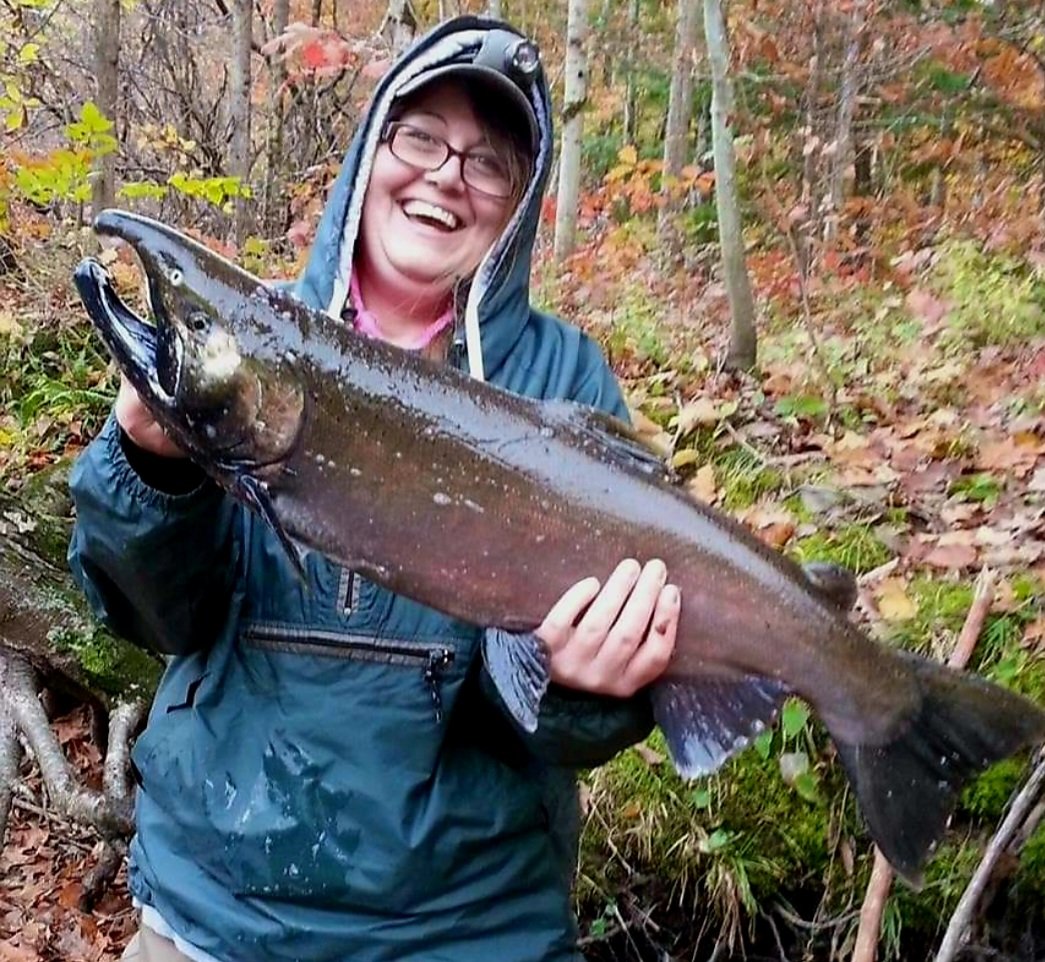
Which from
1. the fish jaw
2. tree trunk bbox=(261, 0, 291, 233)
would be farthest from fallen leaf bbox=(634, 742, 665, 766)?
tree trunk bbox=(261, 0, 291, 233)

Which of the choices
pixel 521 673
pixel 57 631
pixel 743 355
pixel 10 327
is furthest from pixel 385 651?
pixel 10 327

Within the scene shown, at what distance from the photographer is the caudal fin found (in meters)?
2.16

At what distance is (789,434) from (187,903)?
12.9 ft

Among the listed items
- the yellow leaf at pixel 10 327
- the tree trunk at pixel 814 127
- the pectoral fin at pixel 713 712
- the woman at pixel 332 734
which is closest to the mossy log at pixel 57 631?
the woman at pixel 332 734

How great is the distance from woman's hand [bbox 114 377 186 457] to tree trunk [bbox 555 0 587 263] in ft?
26.1

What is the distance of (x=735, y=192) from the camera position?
7469 mm

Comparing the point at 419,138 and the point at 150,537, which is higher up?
the point at 419,138

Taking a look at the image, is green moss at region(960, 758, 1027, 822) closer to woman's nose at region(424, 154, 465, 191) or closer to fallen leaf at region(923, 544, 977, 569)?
fallen leaf at region(923, 544, 977, 569)

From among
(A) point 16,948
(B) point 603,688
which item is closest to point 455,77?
(B) point 603,688

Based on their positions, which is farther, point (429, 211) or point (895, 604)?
point (895, 604)

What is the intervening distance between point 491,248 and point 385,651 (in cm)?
87

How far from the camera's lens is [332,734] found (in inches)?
81.2

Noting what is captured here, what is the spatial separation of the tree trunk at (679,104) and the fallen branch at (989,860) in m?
11.5

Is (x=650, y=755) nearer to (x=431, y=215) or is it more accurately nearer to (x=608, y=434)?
(x=608, y=434)
